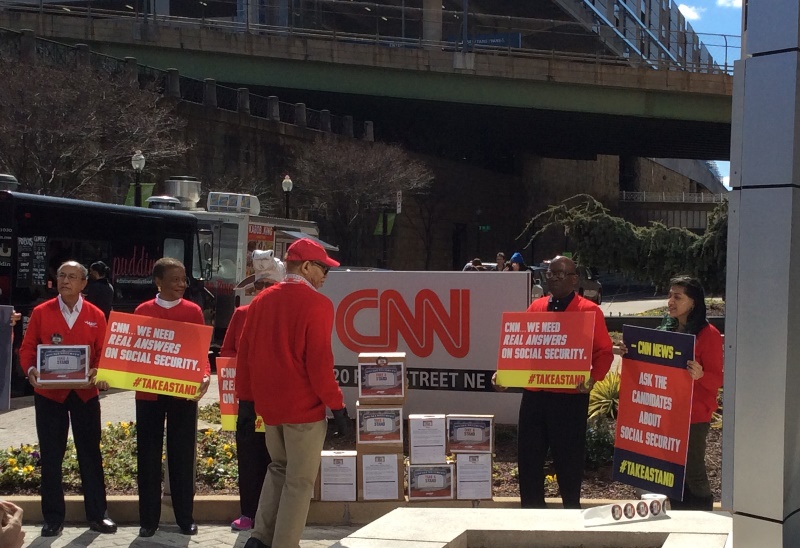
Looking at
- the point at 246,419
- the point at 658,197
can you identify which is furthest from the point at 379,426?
the point at 658,197

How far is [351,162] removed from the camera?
44.5 metres

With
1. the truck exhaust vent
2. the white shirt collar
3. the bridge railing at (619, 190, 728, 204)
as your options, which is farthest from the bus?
the bridge railing at (619, 190, 728, 204)

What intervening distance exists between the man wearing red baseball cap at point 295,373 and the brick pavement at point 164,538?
0.99 m

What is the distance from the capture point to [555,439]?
6406 millimetres

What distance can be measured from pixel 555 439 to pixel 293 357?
197 centimetres

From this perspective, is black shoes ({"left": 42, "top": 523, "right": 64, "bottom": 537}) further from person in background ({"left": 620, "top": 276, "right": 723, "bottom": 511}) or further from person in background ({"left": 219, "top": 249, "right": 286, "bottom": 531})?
person in background ({"left": 620, "top": 276, "right": 723, "bottom": 511})

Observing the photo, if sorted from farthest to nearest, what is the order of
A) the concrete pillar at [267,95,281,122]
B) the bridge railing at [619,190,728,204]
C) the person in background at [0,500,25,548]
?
the bridge railing at [619,190,728,204], the concrete pillar at [267,95,281,122], the person in background at [0,500,25,548]

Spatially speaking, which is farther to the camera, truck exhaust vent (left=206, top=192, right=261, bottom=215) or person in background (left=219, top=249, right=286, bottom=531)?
truck exhaust vent (left=206, top=192, right=261, bottom=215)

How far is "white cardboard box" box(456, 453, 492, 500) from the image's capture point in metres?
7.11

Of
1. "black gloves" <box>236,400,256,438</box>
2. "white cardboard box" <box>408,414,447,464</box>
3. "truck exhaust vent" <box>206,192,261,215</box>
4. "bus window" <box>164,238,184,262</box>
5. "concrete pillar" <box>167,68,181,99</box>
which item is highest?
"concrete pillar" <box>167,68,181,99</box>

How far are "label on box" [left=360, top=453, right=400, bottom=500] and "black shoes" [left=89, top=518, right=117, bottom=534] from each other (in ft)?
5.75

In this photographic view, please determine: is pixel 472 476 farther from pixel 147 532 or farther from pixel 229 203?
pixel 229 203

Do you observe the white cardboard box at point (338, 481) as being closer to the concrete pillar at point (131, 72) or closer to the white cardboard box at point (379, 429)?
the white cardboard box at point (379, 429)

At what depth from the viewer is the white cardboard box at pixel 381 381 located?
7184 millimetres
